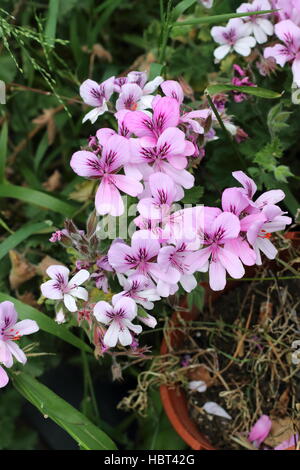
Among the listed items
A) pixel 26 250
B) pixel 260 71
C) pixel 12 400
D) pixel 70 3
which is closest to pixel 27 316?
pixel 26 250

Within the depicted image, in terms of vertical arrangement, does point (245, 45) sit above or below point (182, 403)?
above

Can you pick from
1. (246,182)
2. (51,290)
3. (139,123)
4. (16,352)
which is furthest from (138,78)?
(16,352)

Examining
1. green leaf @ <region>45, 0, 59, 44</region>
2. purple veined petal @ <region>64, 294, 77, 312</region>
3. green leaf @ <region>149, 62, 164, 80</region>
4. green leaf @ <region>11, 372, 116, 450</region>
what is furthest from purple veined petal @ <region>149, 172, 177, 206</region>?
green leaf @ <region>45, 0, 59, 44</region>

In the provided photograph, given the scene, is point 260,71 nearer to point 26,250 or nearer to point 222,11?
point 222,11

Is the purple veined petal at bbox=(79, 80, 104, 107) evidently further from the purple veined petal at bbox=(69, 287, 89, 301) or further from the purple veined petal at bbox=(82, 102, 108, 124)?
the purple veined petal at bbox=(69, 287, 89, 301)

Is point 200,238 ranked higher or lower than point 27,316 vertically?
higher

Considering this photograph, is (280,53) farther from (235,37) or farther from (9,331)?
(9,331)

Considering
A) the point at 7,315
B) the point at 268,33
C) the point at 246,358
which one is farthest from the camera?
the point at 246,358
